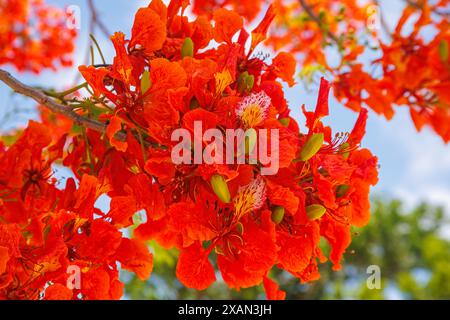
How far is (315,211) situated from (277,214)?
0.23 feet

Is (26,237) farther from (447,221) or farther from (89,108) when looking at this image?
(447,221)

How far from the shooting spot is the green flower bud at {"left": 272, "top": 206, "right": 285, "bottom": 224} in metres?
1.03

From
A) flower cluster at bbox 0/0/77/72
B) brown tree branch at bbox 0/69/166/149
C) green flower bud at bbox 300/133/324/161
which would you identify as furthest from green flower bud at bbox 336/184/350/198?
flower cluster at bbox 0/0/77/72

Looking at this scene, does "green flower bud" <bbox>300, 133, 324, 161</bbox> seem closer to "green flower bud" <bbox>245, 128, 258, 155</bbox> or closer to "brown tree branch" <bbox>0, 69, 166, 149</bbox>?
"green flower bud" <bbox>245, 128, 258, 155</bbox>

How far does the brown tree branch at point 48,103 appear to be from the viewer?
1135 millimetres

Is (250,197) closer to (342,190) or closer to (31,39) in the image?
(342,190)

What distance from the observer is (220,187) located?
958mm

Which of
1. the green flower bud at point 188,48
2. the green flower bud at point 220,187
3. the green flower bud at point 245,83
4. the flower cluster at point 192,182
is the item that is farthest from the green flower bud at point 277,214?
the green flower bud at point 188,48

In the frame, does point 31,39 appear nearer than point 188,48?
No

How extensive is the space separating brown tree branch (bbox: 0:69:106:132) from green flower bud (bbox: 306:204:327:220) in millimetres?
433

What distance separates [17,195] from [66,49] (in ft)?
11.2

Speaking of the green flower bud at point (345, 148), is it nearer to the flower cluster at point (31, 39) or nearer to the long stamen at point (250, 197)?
the long stamen at point (250, 197)

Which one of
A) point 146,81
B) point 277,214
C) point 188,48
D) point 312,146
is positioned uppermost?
point 188,48

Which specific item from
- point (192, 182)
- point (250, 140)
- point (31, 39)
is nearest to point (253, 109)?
point (250, 140)
